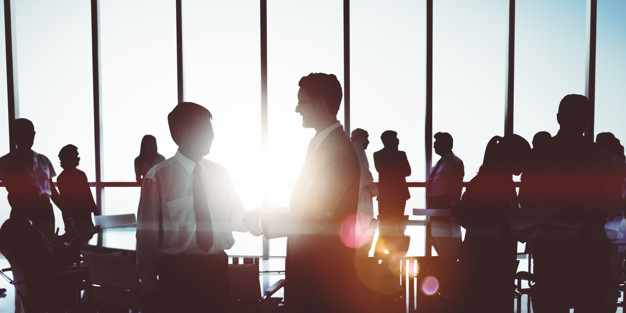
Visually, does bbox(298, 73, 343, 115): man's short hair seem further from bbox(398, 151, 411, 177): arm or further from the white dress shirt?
bbox(398, 151, 411, 177): arm

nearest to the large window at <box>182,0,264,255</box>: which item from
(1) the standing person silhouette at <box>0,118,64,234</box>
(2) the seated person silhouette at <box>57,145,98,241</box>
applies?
(2) the seated person silhouette at <box>57,145,98,241</box>

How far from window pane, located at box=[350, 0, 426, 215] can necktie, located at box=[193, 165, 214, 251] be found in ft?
11.8

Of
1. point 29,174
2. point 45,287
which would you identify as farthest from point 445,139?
point 29,174

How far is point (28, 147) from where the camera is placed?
361cm

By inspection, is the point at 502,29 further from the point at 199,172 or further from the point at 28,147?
the point at 28,147

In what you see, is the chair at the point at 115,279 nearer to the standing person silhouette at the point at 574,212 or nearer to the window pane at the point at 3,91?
the standing person silhouette at the point at 574,212

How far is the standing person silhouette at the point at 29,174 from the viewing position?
3523mm

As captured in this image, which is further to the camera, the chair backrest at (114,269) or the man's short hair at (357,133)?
the man's short hair at (357,133)

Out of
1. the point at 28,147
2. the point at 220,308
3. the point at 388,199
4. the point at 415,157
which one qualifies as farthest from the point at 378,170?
the point at 28,147

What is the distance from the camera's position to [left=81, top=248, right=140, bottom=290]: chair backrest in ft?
7.09

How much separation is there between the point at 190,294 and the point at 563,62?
5662 mm

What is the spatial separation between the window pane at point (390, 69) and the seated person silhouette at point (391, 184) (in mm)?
336

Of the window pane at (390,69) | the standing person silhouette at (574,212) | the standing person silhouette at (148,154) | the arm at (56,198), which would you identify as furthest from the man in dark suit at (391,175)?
the arm at (56,198)

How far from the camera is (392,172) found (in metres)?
4.62
